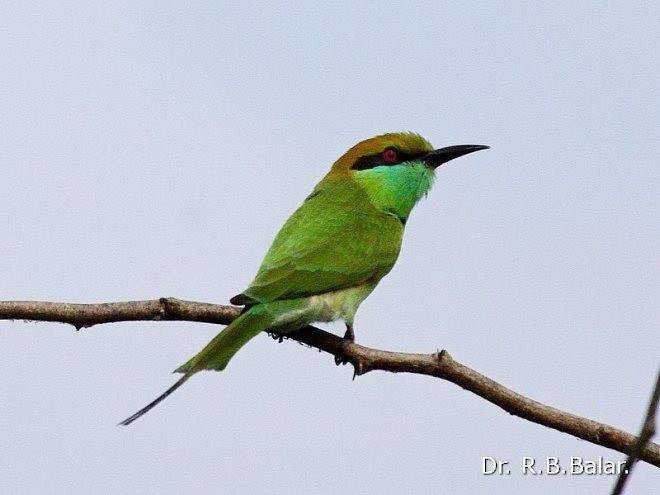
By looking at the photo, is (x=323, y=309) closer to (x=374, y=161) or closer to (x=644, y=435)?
(x=374, y=161)

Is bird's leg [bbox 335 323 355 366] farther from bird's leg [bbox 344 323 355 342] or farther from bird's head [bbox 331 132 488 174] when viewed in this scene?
bird's head [bbox 331 132 488 174]

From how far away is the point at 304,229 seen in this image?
412 cm

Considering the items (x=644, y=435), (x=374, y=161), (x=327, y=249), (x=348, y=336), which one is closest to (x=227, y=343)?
(x=348, y=336)

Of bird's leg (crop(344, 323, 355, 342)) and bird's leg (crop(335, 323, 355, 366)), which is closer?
bird's leg (crop(335, 323, 355, 366))

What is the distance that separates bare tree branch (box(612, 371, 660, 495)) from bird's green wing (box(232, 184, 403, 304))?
2.17m

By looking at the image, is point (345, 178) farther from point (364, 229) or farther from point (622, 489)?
point (622, 489)

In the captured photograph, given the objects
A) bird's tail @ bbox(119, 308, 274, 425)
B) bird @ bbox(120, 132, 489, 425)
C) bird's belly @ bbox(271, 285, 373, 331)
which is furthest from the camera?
bird's belly @ bbox(271, 285, 373, 331)

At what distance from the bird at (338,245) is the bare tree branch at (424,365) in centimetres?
23

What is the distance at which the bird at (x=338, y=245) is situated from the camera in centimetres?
329

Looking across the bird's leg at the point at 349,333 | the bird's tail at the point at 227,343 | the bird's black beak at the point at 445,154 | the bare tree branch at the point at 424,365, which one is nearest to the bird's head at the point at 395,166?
the bird's black beak at the point at 445,154

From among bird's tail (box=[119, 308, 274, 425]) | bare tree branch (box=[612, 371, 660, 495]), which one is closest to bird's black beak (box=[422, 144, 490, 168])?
bird's tail (box=[119, 308, 274, 425])

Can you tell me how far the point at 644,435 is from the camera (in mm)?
1236

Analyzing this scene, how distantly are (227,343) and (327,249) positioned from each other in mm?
993

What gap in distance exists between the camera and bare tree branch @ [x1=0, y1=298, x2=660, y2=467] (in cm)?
254
